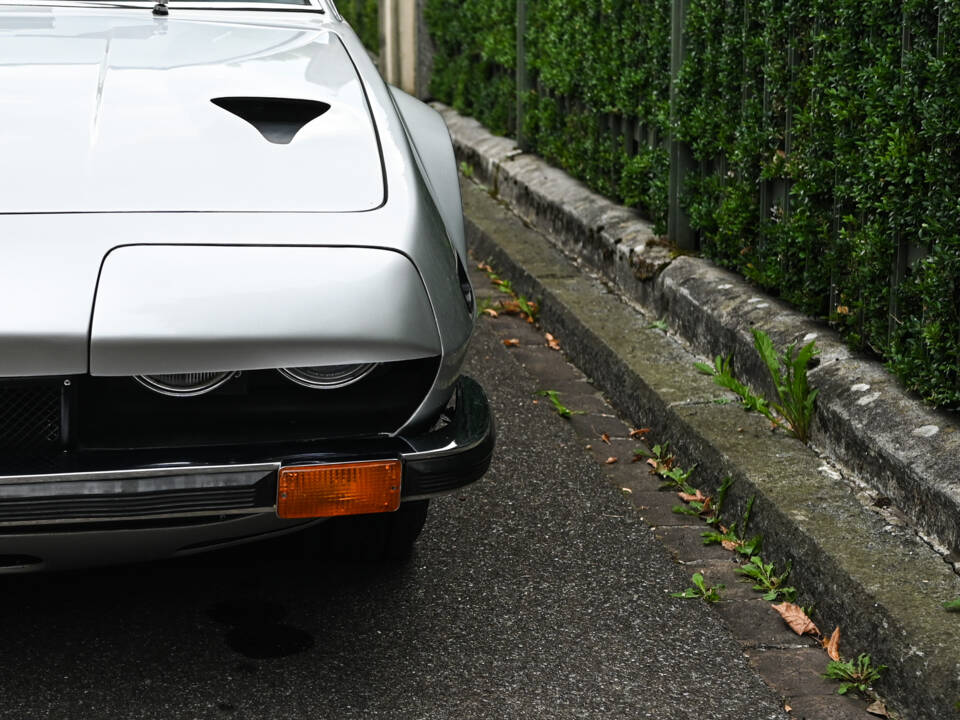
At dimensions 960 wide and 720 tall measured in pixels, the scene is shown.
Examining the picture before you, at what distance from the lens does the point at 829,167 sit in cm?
387

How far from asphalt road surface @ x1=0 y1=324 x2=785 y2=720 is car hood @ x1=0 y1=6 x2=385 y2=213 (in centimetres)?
101

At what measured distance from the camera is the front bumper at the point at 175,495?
2387 mm

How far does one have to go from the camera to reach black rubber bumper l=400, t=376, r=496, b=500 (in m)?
2.58

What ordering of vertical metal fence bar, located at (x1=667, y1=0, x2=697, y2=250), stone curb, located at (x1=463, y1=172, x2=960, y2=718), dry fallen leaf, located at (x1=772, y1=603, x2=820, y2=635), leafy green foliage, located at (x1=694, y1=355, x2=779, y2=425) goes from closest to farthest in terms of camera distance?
stone curb, located at (x1=463, y1=172, x2=960, y2=718)
dry fallen leaf, located at (x1=772, y1=603, x2=820, y2=635)
leafy green foliage, located at (x1=694, y1=355, x2=779, y2=425)
vertical metal fence bar, located at (x1=667, y1=0, x2=697, y2=250)

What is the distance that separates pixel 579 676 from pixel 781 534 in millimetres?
753

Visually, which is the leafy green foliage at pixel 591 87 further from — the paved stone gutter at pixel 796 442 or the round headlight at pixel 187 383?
the round headlight at pixel 187 383

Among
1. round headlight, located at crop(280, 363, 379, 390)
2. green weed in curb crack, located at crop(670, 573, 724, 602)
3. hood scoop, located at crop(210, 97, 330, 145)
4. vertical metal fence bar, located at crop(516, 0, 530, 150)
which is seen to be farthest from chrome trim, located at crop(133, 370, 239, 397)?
vertical metal fence bar, located at crop(516, 0, 530, 150)

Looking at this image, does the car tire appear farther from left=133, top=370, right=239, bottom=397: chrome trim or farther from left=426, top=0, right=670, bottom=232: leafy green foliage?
left=426, top=0, right=670, bottom=232: leafy green foliage

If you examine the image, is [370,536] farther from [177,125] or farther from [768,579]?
[177,125]

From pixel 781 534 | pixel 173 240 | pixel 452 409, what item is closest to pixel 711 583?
pixel 781 534

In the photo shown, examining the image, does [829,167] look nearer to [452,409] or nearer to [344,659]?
[452,409]

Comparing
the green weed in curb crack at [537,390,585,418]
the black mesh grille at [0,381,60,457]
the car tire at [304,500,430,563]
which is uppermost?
the black mesh grille at [0,381,60,457]

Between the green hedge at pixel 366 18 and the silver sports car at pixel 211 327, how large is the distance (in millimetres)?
9365

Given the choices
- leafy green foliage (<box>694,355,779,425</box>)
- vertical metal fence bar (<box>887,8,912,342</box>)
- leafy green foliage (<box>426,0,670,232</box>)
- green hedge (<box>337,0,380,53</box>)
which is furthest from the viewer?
green hedge (<box>337,0,380,53</box>)
